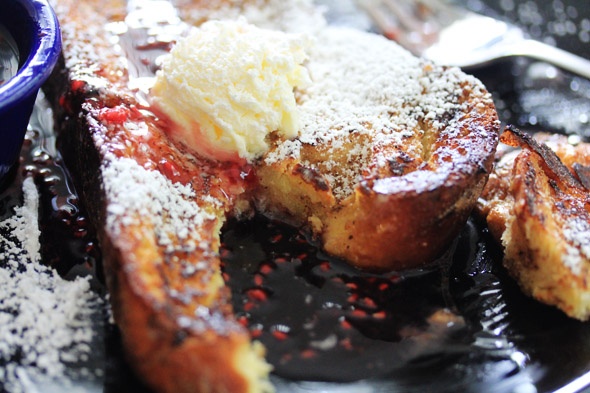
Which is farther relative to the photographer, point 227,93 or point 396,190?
point 227,93

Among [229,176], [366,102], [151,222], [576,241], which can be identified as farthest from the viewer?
[366,102]

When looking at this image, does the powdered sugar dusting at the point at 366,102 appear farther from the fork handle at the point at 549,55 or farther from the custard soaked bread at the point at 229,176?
the fork handle at the point at 549,55

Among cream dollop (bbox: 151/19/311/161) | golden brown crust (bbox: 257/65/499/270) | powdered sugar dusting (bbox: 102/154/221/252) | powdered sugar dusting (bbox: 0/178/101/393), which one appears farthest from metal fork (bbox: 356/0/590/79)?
powdered sugar dusting (bbox: 0/178/101/393)

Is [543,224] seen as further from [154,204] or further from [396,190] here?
[154,204]

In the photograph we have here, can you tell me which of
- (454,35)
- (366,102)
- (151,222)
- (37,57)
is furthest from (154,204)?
(454,35)

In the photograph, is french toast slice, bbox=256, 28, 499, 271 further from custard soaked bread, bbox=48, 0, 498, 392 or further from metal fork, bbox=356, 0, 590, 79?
metal fork, bbox=356, 0, 590, 79

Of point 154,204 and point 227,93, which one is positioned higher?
point 227,93

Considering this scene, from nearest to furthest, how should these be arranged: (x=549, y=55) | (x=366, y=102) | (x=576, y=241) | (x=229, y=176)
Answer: (x=576, y=241)
(x=229, y=176)
(x=366, y=102)
(x=549, y=55)
